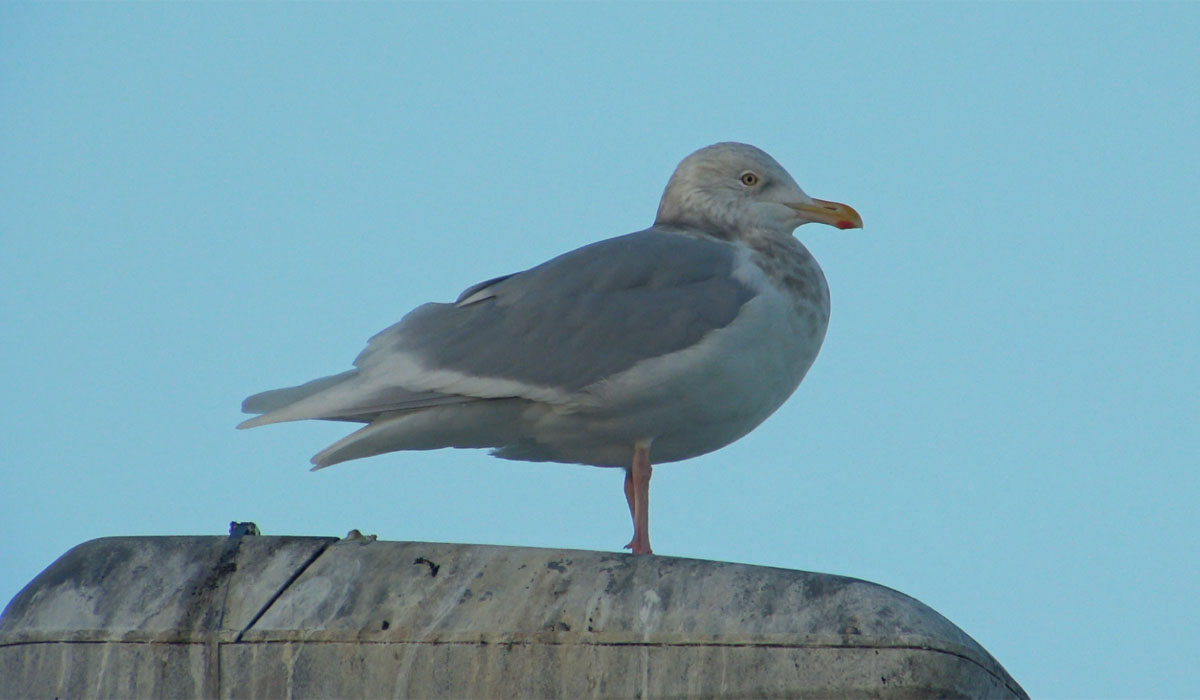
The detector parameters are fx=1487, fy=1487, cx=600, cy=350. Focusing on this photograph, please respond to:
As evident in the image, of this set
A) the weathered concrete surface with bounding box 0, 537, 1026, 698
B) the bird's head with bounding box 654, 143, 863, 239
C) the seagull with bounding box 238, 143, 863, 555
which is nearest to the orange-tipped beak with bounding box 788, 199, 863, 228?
the bird's head with bounding box 654, 143, 863, 239

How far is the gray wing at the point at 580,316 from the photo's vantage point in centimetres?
587

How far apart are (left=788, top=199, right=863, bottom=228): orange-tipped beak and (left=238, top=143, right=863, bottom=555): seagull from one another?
0.43 meters

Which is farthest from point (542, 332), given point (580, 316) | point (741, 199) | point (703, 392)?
point (741, 199)

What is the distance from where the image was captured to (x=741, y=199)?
6789mm

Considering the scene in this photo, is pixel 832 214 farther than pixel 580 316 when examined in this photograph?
Yes

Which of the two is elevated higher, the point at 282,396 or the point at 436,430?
the point at 282,396

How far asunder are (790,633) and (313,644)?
137 cm

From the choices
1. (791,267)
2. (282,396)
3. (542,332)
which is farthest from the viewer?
(791,267)

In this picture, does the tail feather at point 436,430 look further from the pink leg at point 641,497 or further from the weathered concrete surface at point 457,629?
the weathered concrete surface at point 457,629

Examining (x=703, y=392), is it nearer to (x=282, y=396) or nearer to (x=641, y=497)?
(x=641, y=497)

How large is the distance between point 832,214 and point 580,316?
1.48 m

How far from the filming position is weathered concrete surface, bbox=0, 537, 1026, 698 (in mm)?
4137

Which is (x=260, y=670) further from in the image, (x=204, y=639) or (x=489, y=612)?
(x=489, y=612)

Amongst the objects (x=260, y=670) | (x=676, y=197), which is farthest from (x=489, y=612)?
(x=676, y=197)
